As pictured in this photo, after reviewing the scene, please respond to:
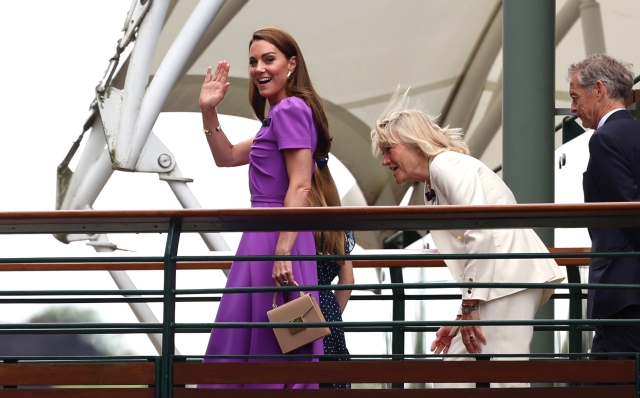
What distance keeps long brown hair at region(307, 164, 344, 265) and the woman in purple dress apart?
0.32 ft

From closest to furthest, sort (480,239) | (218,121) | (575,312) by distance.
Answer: (480,239) → (218,121) → (575,312)

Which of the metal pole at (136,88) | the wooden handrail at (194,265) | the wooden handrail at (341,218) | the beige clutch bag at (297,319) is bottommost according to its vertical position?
the beige clutch bag at (297,319)

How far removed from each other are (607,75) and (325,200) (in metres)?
1.33

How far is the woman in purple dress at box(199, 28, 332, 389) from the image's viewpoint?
383 cm

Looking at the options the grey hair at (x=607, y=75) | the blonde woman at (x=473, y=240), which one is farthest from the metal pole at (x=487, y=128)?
the blonde woman at (x=473, y=240)

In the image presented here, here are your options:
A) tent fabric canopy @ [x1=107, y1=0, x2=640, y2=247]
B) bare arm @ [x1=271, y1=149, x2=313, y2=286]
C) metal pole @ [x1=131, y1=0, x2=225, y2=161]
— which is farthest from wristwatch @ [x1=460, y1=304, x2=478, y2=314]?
tent fabric canopy @ [x1=107, y1=0, x2=640, y2=247]

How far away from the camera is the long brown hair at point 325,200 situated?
4094 mm

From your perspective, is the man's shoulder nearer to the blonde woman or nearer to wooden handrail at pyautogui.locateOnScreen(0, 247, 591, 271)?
the blonde woman

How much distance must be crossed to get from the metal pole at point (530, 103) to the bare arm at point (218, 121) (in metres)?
2.21

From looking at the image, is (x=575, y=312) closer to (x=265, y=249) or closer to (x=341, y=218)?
(x=265, y=249)

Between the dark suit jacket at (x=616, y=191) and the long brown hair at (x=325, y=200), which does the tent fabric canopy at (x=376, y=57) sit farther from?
the dark suit jacket at (x=616, y=191)

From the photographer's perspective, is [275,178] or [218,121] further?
[218,121]

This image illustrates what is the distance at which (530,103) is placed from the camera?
6141 mm

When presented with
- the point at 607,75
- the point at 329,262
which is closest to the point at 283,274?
the point at 329,262
